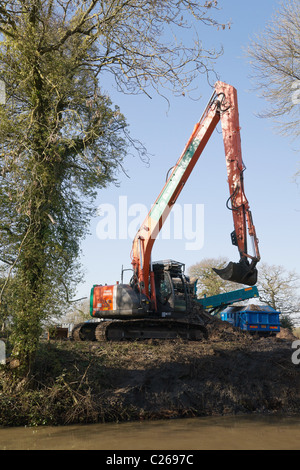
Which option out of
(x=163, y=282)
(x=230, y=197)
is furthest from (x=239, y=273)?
(x=163, y=282)

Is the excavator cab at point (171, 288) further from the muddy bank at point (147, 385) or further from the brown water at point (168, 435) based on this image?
the brown water at point (168, 435)

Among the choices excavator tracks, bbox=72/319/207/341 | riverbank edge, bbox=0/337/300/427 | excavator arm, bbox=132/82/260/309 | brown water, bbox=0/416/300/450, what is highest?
excavator arm, bbox=132/82/260/309

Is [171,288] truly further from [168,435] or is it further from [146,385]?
[168,435]

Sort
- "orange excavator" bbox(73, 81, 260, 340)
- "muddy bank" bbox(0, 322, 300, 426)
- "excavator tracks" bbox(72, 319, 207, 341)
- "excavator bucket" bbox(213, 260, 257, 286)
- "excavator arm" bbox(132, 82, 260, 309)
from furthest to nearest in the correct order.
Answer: "excavator tracks" bbox(72, 319, 207, 341) → "orange excavator" bbox(73, 81, 260, 340) → "excavator arm" bbox(132, 82, 260, 309) → "excavator bucket" bbox(213, 260, 257, 286) → "muddy bank" bbox(0, 322, 300, 426)

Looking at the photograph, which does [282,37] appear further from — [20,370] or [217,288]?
[217,288]

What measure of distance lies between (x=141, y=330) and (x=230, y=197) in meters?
5.76

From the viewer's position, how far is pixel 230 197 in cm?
1186

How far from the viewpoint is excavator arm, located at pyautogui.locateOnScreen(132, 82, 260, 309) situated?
35.3 feet

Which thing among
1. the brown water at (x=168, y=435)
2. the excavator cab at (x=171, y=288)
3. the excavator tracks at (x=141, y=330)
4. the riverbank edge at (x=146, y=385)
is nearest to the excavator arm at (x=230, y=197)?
the excavator cab at (x=171, y=288)

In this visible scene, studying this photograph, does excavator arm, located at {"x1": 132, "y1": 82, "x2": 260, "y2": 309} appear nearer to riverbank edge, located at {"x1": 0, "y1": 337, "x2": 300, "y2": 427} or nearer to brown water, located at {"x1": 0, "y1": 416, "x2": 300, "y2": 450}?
riverbank edge, located at {"x1": 0, "y1": 337, "x2": 300, "y2": 427}

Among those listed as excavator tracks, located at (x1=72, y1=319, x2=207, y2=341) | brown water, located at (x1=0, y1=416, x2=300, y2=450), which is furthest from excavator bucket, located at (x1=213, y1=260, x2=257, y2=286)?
excavator tracks, located at (x1=72, y1=319, x2=207, y2=341)

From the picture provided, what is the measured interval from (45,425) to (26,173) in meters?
5.03

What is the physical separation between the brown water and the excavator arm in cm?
317

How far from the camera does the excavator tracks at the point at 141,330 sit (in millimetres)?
14703
